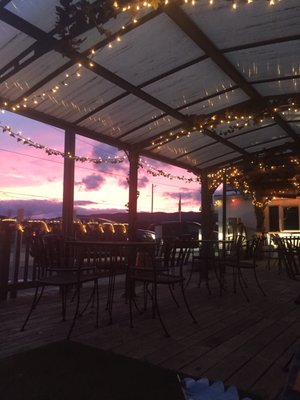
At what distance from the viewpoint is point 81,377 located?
2.42m

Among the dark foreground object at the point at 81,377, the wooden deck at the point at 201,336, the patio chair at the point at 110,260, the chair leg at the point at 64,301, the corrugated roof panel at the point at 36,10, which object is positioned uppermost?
the corrugated roof panel at the point at 36,10

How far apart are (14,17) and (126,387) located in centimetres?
319

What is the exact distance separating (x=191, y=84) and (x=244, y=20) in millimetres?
1345

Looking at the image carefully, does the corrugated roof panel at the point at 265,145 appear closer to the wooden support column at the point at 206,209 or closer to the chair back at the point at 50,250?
the wooden support column at the point at 206,209

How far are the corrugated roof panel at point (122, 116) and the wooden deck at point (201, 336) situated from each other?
2645 mm

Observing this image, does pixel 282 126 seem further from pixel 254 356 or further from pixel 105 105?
pixel 254 356

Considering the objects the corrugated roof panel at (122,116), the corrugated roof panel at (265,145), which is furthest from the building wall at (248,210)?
the corrugated roof panel at (122,116)

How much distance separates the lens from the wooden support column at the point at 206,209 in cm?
888

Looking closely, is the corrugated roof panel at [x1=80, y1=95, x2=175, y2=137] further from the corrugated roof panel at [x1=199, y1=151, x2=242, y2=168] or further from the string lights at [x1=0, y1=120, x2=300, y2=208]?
the corrugated roof panel at [x1=199, y1=151, x2=242, y2=168]

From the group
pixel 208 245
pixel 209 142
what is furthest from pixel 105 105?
pixel 208 245

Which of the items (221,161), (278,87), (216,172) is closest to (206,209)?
(216,172)

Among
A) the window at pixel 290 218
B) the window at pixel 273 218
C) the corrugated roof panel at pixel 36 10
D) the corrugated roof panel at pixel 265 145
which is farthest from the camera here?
the window at pixel 273 218

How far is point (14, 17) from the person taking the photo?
10.8 feet

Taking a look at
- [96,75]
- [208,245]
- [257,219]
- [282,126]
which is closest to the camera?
[96,75]
